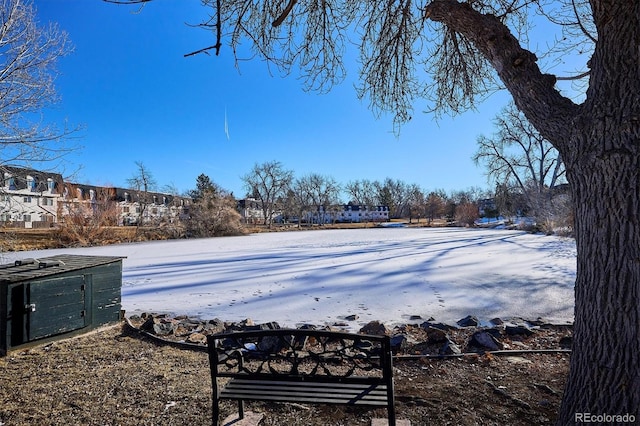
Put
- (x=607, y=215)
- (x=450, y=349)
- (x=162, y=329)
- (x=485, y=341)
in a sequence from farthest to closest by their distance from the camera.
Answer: (x=162, y=329)
(x=485, y=341)
(x=450, y=349)
(x=607, y=215)

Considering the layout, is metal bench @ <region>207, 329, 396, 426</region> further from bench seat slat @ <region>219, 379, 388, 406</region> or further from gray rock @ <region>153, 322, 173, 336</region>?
gray rock @ <region>153, 322, 173, 336</region>

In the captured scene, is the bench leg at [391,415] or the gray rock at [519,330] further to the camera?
the gray rock at [519,330]

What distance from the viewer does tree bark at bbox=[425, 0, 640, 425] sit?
5.71 ft

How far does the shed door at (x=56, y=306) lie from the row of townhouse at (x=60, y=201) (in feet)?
13.5

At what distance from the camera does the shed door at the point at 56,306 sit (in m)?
4.03

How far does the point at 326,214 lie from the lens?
7025 centimetres

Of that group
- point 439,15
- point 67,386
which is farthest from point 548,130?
point 67,386

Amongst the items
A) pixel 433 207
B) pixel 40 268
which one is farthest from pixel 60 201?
pixel 433 207

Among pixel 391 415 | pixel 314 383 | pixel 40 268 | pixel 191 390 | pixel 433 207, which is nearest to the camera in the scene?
pixel 391 415

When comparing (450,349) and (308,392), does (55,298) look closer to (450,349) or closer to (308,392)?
(308,392)

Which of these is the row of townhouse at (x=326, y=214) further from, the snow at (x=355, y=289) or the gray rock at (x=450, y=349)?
the gray rock at (x=450, y=349)

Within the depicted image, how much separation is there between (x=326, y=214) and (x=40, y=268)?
6599cm

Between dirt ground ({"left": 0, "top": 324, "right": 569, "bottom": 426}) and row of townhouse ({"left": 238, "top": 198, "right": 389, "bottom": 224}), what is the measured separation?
50.1 metres

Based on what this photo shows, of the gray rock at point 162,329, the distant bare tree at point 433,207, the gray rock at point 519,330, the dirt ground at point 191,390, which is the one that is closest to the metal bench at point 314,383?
the dirt ground at point 191,390
